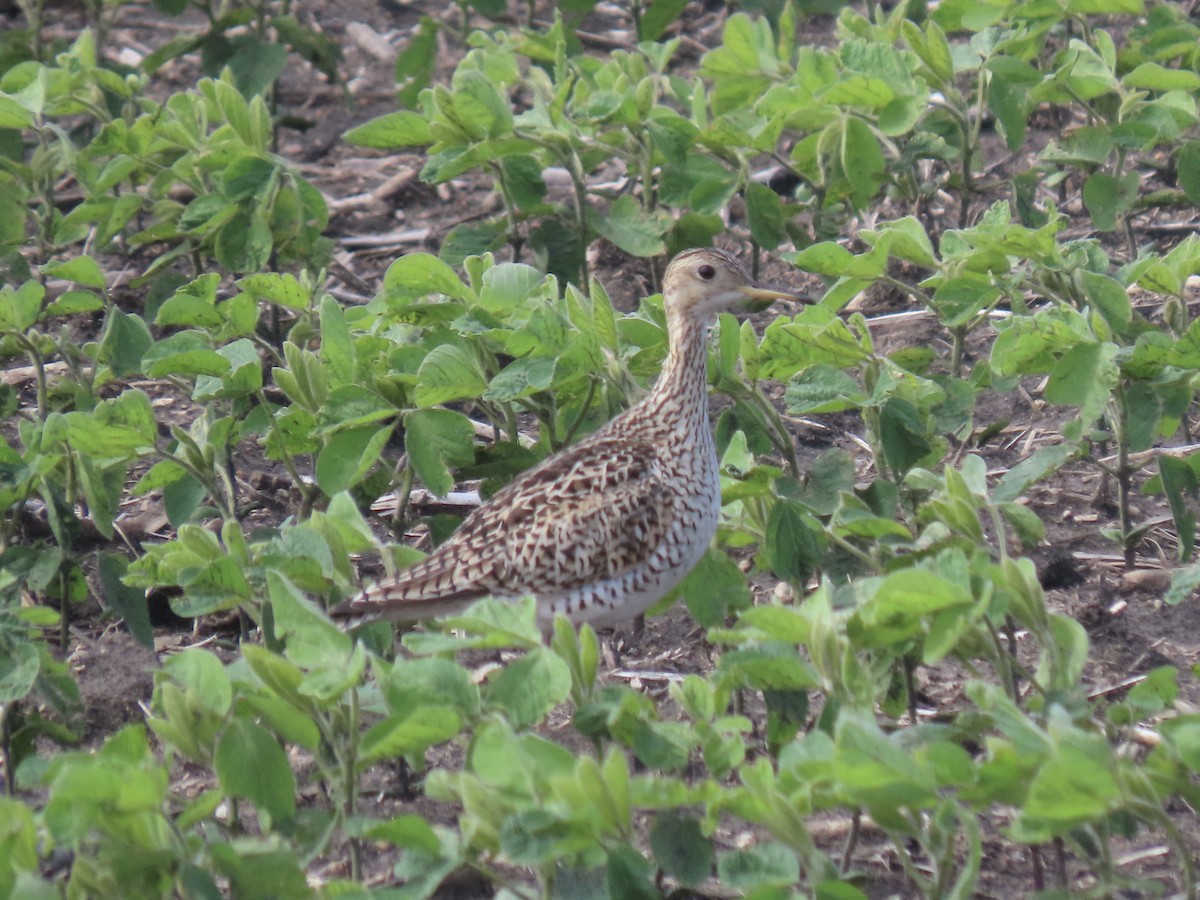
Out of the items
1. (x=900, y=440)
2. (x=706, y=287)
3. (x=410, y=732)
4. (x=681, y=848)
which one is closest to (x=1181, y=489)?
(x=900, y=440)

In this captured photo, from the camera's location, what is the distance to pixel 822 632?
11.8 ft

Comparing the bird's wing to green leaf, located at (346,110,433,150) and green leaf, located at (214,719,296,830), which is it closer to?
green leaf, located at (214,719,296,830)

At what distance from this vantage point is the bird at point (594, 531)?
197 inches

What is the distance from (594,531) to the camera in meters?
5.17

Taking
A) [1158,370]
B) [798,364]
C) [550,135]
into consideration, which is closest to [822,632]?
[798,364]

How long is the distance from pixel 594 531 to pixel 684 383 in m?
0.63

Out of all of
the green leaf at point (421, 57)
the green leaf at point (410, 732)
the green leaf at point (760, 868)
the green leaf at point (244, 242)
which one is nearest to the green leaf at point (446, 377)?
the green leaf at point (410, 732)

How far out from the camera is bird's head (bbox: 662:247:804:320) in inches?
224

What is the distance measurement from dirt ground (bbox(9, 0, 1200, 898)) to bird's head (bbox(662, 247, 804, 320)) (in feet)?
A: 2.91

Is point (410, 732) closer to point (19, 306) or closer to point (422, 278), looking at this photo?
point (422, 278)

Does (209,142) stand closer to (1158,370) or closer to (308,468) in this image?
(308,468)

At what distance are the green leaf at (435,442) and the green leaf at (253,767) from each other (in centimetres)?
151

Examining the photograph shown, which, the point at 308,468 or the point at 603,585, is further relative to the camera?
the point at 308,468

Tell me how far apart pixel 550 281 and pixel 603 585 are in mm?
952
